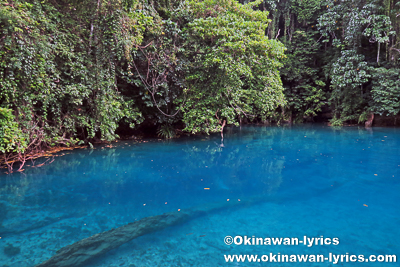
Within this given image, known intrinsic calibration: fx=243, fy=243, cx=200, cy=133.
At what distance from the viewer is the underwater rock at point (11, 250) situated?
2404 mm

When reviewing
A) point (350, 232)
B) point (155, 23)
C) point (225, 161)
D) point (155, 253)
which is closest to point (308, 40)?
point (155, 23)

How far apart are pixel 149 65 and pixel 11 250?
7.35 m

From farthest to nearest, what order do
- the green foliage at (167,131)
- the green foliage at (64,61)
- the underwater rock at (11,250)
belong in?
1. the green foliage at (167,131)
2. the green foliage at (64,61)
3. the underwater rock at (11,250)

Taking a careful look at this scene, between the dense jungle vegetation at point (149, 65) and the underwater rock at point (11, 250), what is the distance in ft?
10.5

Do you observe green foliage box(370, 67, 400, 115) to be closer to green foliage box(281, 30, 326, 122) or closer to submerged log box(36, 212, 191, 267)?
green foliage box(281, 30, 326, 122)

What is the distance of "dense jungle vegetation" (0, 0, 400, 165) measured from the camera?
5453 millimetres

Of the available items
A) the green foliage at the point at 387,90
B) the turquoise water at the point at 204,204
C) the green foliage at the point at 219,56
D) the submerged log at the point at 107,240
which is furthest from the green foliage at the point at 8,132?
the green foliage at the point at 387,90

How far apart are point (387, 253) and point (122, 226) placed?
282 centimetres

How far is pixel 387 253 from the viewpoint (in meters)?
2.36

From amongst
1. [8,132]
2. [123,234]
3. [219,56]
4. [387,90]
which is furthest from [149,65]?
[387,90]

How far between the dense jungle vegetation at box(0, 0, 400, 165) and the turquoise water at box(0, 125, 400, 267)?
1.51m

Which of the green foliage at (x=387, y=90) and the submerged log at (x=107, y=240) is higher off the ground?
the green foliage at (x=387, y=90)

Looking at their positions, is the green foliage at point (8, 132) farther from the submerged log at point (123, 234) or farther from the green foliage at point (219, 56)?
the green foliage at point (219, 56)

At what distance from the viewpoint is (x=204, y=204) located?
3.58 meters
